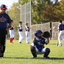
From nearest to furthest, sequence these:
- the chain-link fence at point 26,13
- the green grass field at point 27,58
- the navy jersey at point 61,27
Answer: the green grass field at point 27,58 → the navy jersey at point 61,27 → the chain-link fence at point 26,13

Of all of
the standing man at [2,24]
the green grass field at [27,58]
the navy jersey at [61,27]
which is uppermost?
the standing man at [2,24]

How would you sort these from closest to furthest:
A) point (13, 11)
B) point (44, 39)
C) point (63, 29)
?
point (44, 39) → point (63, 29) → point (13, 11)

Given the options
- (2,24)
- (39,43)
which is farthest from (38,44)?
(2,24)

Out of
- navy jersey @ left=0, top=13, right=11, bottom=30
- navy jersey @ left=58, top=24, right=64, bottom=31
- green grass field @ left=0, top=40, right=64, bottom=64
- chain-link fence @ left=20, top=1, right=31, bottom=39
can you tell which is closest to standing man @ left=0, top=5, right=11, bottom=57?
navy jersey @ left=0, top=13, right=11, bottom=30

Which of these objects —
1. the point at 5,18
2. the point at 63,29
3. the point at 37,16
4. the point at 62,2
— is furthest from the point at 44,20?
the point at 5,18

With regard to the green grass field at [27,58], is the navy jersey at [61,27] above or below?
above

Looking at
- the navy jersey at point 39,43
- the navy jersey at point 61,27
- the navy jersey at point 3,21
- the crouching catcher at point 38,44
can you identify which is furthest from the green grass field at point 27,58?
the navy jersey at point 61,27

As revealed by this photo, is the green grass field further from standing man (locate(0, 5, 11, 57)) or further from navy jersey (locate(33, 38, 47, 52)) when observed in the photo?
standing man (locate(0, 5, 11, 57))

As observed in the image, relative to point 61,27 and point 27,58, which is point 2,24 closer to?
point 27,58

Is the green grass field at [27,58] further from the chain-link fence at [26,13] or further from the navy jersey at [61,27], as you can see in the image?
the chain-link fence at [26,13]

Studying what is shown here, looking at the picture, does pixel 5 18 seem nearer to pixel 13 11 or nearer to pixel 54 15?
pixel 54 15

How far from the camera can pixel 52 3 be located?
68812 mm

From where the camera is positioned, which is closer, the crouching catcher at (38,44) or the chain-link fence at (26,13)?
the crouching catcher at (38,44)

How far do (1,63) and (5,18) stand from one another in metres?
2.49
